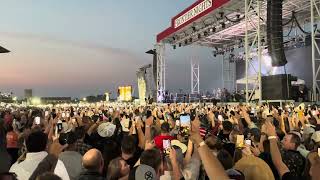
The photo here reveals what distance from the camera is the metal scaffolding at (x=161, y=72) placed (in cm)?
3238

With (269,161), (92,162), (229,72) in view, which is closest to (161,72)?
(229,72)

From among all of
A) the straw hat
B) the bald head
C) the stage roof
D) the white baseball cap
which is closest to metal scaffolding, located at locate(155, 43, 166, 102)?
the stage roof

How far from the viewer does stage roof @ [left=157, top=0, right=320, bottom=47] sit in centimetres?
2264

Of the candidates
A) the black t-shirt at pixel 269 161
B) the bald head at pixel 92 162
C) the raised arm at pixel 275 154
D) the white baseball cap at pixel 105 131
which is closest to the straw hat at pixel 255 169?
the raised arm at pixel 275 154

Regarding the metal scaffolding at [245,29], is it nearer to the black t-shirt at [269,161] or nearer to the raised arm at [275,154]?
the black t-shirt at [269,161]

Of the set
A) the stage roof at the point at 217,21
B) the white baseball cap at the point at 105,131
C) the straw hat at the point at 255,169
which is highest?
the stage roof at the point at 217,21

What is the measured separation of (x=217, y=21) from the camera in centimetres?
2481

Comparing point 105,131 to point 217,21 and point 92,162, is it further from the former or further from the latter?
point 217,21

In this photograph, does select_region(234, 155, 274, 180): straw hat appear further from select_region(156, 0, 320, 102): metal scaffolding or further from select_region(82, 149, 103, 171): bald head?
select_region(156, 0, 320, 102): metal scaffolding

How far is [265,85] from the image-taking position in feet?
62.5

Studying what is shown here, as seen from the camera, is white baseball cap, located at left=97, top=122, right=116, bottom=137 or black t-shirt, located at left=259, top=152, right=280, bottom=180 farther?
white baseball cap, located at left=97, top=122, right=116, bottom=137

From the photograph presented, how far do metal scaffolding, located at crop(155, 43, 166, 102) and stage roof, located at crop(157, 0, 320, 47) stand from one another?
28.3 inches

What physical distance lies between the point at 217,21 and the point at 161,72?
8811 mm

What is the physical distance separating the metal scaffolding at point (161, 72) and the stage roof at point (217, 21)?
2.36 feet
